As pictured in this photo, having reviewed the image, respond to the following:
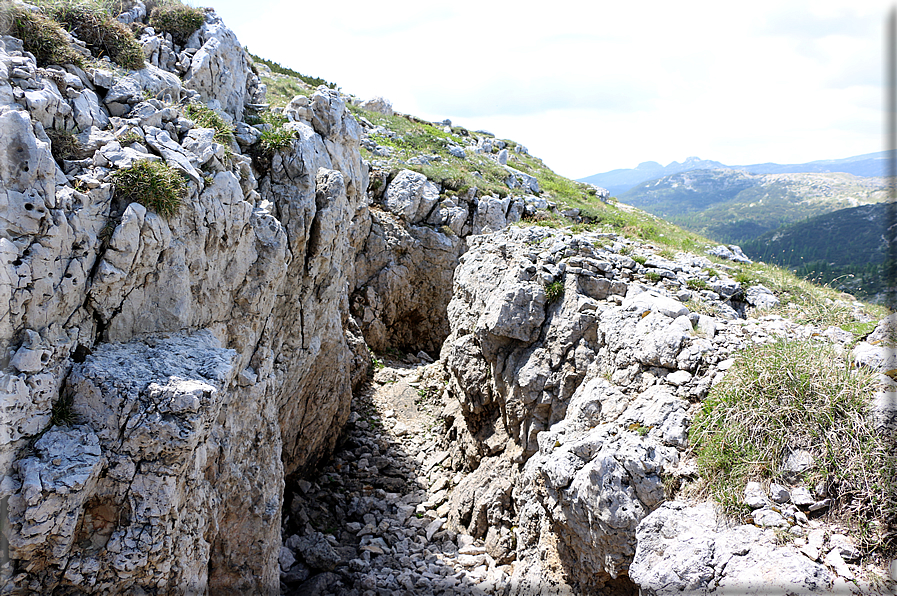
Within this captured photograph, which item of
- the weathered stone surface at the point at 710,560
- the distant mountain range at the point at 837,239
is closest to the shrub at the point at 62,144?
the weathered stone surface at the point at 710,560

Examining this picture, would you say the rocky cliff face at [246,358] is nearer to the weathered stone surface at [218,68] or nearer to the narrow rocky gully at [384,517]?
the weathered stone surface at [218,68]

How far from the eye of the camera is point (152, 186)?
7926mm

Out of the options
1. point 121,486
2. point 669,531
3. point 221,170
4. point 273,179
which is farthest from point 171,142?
point 669,531

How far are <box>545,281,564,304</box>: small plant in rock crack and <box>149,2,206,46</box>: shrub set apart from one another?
12.1 meters

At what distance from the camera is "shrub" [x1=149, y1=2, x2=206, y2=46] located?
500 inches

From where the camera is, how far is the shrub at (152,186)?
7.67m

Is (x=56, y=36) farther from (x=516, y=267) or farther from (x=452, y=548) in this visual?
(x=452, y=548)

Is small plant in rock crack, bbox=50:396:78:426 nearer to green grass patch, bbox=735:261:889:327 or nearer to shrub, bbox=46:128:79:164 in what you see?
shrub, bbox=46:128:79:164

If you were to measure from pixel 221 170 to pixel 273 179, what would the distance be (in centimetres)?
293

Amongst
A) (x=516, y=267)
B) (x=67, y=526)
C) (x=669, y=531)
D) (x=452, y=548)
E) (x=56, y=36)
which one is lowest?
(x=452, y=548)

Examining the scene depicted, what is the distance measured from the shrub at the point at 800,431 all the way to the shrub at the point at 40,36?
12751 millimetres

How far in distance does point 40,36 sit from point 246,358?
698 cm

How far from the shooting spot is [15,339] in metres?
6.24

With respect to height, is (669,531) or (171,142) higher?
(171,142)
